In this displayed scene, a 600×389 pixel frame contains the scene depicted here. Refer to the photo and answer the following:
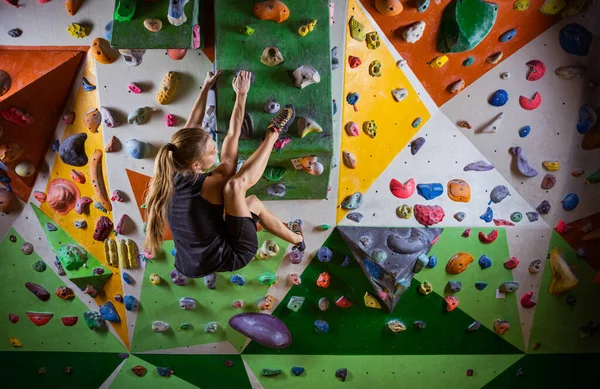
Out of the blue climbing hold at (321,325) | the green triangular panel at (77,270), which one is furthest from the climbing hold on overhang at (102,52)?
the blue climbing hold at (321,325)

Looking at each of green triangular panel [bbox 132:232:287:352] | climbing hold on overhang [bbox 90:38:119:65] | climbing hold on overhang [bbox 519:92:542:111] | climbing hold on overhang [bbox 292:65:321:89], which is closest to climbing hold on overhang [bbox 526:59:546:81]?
climbing hold on overhang [bbox 519:92:542:111]

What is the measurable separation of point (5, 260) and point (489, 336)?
Answer: 356 cm

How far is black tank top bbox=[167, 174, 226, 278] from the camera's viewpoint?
2.46m

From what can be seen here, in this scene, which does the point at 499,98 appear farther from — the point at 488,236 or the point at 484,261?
the point at 484,261

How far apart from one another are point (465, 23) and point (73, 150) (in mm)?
2584

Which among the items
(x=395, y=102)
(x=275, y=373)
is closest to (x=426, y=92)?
(x=395, y=102)

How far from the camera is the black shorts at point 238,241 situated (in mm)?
2490

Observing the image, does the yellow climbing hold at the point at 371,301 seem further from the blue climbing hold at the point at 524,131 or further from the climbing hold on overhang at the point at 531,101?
the climbing hold on overhang at the point at 531,101

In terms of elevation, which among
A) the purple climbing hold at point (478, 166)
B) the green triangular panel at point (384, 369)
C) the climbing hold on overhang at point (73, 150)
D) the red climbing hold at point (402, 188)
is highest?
the purple climbing hold at point (478, 166)

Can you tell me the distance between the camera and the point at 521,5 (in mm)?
3152

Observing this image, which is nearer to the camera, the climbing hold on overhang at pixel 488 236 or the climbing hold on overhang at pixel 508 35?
the climbing hold on overhang at pixel 508 35

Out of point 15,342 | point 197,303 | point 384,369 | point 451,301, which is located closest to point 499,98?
point 451,301

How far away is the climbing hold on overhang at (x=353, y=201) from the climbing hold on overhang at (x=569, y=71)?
4.98ft

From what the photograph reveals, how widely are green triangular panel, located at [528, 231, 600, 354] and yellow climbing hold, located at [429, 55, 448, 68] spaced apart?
1.65 metres
